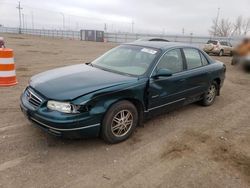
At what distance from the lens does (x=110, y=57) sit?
4684mm

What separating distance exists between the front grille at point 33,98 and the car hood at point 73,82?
0.28ft

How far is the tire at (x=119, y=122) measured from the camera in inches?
134

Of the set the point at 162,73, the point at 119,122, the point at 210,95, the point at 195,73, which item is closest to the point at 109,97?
the point at 119,122

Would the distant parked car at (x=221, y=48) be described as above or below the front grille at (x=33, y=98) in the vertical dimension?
above

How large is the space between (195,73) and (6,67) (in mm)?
4757

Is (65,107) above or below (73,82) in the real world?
below

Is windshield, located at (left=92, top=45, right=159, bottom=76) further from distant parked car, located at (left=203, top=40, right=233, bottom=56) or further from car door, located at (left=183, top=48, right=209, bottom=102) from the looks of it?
distant parked car, located at (left=203, top=40, right=233, bottom=56)

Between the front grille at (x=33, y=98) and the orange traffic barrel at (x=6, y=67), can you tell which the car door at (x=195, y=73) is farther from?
the orange traffic barrel at (x=6, y=67)

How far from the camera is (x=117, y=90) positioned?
3438 millimetres

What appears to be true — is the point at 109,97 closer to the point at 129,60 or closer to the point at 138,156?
the point at 138,156

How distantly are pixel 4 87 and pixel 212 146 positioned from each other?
527 cm

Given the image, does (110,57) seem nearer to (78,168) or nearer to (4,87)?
(78,168)

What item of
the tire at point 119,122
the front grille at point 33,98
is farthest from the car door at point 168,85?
the front grille at point 33,98

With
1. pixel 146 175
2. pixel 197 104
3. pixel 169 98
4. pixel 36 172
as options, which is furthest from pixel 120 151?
pixel 197 104
